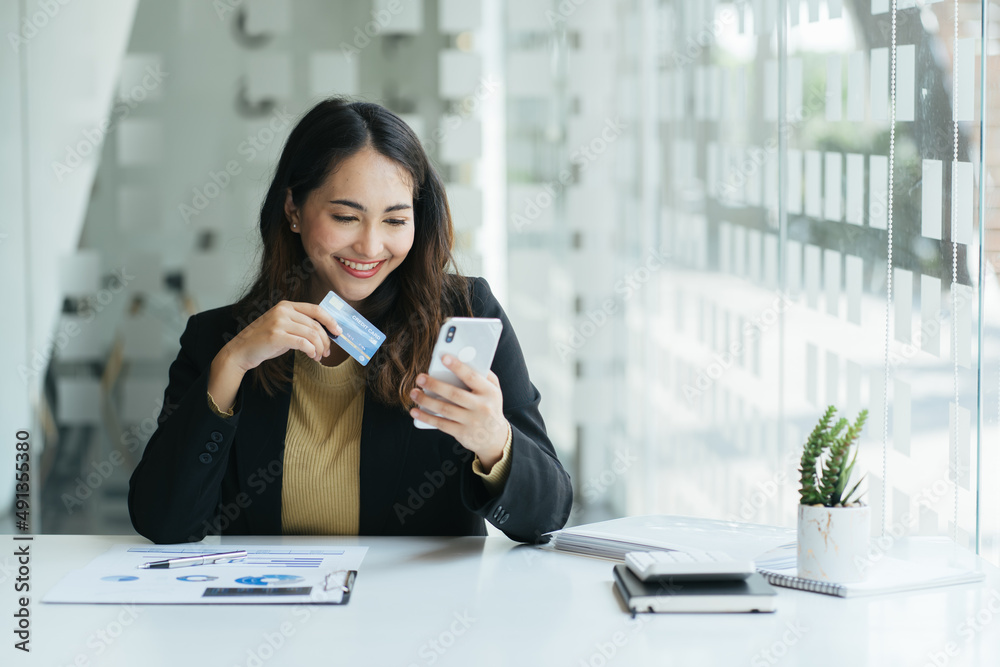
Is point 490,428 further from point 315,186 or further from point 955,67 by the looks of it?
Result: point 955,67

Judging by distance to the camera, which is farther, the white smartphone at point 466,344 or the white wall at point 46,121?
the white wall at point 46,121

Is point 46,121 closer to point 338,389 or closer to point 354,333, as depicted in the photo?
point 338,389

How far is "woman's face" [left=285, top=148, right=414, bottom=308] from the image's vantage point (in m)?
1.77

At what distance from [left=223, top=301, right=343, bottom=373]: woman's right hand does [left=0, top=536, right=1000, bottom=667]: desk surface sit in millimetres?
414

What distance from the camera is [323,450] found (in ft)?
5.90

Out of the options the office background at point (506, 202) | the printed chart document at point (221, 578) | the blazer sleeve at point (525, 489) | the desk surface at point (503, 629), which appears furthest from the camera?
the office background at point (506, 202)

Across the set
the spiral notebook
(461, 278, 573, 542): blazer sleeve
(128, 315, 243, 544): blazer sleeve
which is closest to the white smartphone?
(461, 278, 573, 542): blazer sleeve

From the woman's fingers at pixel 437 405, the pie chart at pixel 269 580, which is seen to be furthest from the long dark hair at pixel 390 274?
the pie chart at pixel 269 580

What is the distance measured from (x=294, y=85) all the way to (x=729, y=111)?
151 centimetres

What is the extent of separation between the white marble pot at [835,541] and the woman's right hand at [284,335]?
0.82 m

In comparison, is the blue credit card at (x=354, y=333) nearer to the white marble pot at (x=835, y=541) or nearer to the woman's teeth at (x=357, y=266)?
the woman's teeth at (x=357, y=266)

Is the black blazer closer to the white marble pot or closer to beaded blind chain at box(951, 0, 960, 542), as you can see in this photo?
the white marble pot

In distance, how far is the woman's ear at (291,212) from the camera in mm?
1904

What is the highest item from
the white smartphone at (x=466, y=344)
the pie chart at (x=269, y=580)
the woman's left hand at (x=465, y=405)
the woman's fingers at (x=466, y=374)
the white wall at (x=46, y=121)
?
the white wall at (x=46, y=121)
